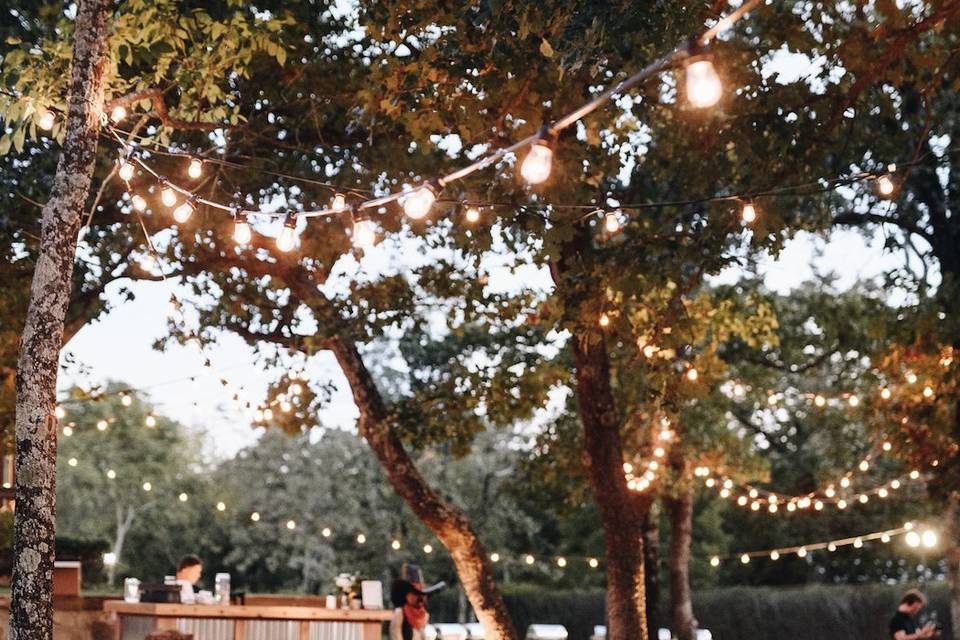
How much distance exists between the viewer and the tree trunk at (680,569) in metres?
17.1

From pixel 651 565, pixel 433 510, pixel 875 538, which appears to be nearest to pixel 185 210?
pixel 433 510

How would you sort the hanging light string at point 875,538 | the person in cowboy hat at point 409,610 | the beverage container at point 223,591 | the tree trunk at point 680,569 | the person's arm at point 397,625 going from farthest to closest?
the tree trunk at point 680,569
the hanging light string at point 875,538
the beverage container at point 223,591
the person in cowboy hat at point 409,610
the person's arm at point 397,625

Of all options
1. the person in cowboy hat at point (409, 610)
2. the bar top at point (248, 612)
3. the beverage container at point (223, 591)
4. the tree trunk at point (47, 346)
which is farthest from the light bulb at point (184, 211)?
the beverage container at point (223, 591)

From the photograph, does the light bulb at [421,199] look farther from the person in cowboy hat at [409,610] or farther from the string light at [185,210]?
the person in cowboy hat at [409,610]

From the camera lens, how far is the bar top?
9.05 m

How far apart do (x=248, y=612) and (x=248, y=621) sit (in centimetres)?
39

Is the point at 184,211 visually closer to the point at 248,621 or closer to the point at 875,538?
the point at 248,621

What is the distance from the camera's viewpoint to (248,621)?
373 inches

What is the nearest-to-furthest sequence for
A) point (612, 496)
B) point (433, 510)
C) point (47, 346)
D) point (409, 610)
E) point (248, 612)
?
1. point (47, 346)
2. point (409, 610)
3. point (248, 612)
4. point (612, 496)
5. point (433, 510)

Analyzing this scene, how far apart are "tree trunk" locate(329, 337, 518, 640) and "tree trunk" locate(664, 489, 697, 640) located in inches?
272

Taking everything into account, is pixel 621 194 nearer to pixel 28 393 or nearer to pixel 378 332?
pixel 378 332

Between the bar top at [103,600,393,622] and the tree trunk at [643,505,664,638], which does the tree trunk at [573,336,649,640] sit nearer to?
the bar top at [103,600,393,622]

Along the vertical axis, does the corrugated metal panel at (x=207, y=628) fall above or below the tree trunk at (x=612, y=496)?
below

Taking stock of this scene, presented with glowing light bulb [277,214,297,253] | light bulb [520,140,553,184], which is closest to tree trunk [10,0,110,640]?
glowing light bulb [277,214,297,253]
